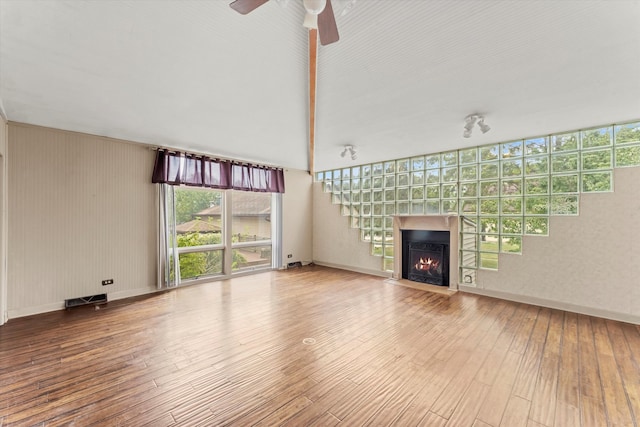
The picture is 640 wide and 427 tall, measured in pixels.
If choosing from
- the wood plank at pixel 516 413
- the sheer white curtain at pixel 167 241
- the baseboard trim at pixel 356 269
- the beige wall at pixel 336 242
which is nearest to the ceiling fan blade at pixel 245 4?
the wood plank at pixel 516 413

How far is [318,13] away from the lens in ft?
5.31

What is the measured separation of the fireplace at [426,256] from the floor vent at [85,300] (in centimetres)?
502

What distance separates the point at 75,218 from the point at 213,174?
2.09m

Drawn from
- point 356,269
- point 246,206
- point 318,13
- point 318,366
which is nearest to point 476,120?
point 318,13

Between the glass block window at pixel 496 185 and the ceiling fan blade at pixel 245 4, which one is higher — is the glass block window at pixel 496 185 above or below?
below

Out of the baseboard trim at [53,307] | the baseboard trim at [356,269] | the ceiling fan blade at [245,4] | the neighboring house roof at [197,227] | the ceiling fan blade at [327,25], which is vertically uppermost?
the ceiling fan blade at [245,4]

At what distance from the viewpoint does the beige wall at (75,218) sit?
3287 mm

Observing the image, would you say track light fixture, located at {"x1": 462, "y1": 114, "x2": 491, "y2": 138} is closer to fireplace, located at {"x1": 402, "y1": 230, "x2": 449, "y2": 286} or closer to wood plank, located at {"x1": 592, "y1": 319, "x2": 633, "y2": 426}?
fireplace, located at {"x1": 402, "y1": 230, "x2": 449, "y2": 286}

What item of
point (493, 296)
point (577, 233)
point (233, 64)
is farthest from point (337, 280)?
point (233, 64)

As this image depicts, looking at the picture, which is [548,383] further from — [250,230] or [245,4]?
[250,230]

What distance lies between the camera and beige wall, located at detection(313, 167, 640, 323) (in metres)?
3.16

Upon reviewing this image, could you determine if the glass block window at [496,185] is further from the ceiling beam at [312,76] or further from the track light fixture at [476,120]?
the ceiling beam at [312,76]

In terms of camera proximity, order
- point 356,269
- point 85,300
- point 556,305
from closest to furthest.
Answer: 1. point 556,305
2. point 85,300
3. point 356,269

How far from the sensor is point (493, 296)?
4117mm
